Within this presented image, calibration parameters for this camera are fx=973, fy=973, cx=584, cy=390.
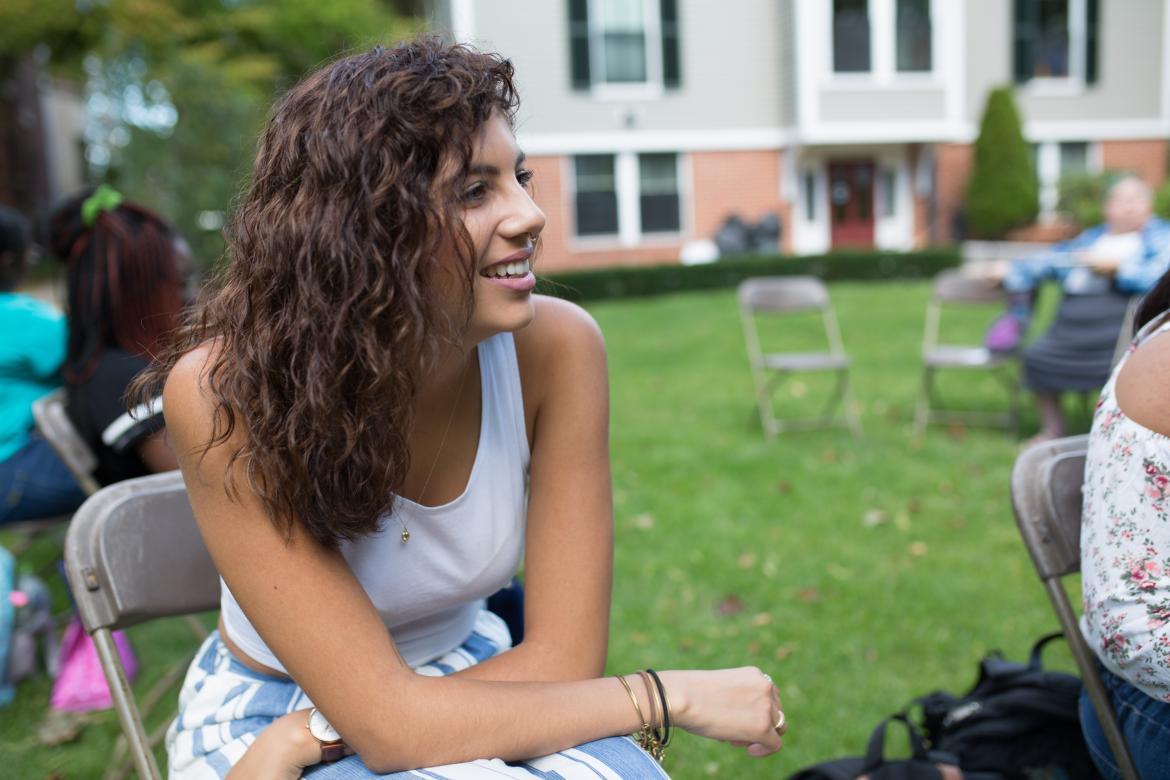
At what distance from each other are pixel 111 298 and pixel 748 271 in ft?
41.9

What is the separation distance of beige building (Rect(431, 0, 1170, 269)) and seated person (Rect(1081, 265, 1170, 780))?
1620 centimetres

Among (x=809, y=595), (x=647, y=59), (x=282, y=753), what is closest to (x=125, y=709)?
(x=282, y=753)

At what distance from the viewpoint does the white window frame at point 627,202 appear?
18719 mm

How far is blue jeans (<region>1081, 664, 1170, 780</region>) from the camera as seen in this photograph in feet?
5.22

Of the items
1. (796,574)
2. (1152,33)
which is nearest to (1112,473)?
(796,574)

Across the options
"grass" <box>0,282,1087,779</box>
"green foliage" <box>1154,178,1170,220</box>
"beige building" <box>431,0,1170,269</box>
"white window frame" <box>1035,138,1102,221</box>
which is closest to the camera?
"grass" <box>0,282,1087,779</box>

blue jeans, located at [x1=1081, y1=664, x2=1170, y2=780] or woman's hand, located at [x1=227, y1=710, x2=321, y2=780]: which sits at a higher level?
woman's hand, located at [x1=227, y1=710, x2=321, y2=780]

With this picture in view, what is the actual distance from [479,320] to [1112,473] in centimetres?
105

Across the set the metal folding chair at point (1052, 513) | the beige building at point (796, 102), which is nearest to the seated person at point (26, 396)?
the metal folding chair at point (1052, 513)

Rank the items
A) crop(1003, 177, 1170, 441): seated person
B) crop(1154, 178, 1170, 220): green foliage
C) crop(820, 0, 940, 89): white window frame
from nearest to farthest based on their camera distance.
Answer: crop(1003, 177, 1170, 441): seated person → crop(1154, 178, 1170, 220): green foliage → crop(820, 0, 940, 89): white window frame

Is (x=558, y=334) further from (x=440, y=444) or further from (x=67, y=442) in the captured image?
(x=67, y=442)

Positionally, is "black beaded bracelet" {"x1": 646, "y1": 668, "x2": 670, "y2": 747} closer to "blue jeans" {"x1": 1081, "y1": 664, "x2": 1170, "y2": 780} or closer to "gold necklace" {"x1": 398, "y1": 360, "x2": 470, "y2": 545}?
"gold necklace" {"x1": 398, "y1": 360, "x2": 470, "y2": 545}

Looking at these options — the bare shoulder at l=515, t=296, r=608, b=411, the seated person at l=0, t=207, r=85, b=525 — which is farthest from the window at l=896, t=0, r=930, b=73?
the bare shoulder at l=515, t=296, r=608, b=411

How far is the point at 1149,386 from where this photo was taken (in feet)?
4.92
